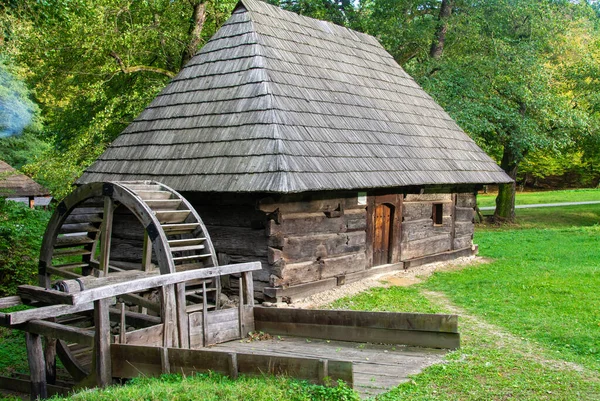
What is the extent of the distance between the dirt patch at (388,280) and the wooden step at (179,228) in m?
2.27

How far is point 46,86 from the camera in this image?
55.6 feet

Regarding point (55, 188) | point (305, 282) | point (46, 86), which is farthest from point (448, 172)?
point (46, 86)

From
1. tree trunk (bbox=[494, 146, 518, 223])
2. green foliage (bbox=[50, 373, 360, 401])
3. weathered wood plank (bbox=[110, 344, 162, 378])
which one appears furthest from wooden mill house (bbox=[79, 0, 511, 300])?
tree trunk (bbox=[494, 146, 518, 223])

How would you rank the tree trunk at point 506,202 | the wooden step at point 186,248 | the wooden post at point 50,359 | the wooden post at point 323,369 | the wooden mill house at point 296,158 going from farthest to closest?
the tree trunk at point 506,202
the wooden mill house at point 296,158
the wooden step at point 186,248
the wooden post at point 50,359
the wooden post at point 323,369

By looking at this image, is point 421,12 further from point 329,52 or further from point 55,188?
point 55,188

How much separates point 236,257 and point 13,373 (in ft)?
11.6

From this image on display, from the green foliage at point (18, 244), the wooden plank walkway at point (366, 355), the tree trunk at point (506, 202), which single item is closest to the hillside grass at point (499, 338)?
the wooden plank walkway at point (366, 355)

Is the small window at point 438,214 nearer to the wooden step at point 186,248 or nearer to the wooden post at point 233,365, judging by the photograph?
the wooden step at point 186,248

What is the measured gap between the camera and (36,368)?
7.16 meters

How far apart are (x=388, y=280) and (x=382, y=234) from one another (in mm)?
979

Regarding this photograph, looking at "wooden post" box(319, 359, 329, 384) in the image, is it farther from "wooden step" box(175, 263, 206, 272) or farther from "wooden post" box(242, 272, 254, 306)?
"wooden step" box(175, 263, 206, 272)

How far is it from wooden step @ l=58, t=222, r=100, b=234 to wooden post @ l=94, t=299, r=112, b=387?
12.2ft

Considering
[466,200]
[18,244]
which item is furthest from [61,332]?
[466,200]

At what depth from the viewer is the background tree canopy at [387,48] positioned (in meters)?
14.9
